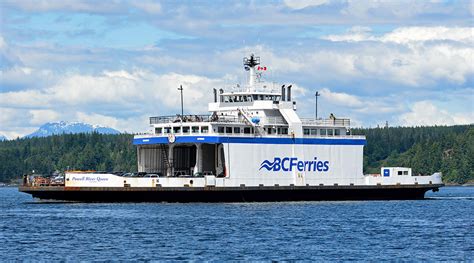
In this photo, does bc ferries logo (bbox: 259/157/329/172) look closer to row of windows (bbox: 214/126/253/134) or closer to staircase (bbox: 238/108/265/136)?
staircase (bbox: 238/108/265/136)

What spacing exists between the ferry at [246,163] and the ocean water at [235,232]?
156cm

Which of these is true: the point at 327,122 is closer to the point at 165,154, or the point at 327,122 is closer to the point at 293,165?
the point at 293,165

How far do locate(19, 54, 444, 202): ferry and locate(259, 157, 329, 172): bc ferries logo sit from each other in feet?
0.25

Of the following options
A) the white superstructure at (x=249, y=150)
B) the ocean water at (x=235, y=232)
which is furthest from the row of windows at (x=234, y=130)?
the ocean water at (x=235, y=232)

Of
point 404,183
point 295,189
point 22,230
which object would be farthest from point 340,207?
point 22,230

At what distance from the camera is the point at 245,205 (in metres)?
75.8

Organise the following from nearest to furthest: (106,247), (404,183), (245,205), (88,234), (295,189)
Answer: (106,247), (88,234), (245,205), (295,189), (404,183)

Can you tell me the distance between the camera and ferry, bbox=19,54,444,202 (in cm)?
7688

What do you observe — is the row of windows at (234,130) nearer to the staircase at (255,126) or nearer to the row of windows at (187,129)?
the staircase at (255,126)

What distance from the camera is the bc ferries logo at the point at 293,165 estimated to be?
81.2m

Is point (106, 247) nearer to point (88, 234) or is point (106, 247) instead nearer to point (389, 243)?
point (88, 234)

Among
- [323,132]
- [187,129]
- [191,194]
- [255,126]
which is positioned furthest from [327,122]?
[191,194]

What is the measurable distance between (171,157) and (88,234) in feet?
89.8

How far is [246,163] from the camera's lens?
7988 centimetres
